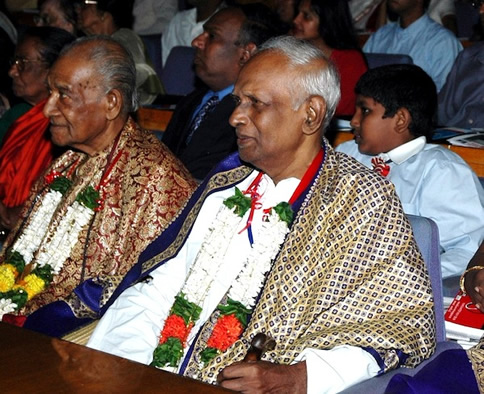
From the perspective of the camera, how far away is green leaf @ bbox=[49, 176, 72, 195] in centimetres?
351

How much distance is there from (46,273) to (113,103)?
0.70m

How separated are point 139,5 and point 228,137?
5042 mm

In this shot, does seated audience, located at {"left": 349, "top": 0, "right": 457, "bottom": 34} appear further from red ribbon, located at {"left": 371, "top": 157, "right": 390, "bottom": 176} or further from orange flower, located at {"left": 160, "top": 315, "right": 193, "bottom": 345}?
orange flower, located at {"left": 160, "top": 315, "right": 193, "bottom": 345}

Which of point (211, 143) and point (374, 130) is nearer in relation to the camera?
point (374, 130)

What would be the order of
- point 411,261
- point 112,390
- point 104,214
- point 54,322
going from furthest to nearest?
point 104,214 → point 54,322 → point 411,261 → point 112,390

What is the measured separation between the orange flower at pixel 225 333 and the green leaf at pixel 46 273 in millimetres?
890

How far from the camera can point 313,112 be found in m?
2.81

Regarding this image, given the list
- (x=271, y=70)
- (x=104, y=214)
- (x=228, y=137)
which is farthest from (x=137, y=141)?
(x=228, y=137)

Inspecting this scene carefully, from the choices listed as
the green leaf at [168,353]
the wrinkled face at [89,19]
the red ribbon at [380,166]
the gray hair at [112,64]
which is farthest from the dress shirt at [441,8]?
the green leaf at [168,353]

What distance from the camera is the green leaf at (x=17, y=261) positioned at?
346 centimetres

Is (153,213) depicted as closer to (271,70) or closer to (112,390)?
(271,70)

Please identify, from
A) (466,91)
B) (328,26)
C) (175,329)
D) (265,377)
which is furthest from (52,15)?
(265,377)

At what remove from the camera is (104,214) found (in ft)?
10.7

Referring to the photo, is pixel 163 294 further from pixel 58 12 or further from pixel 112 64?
pixel 58 12
